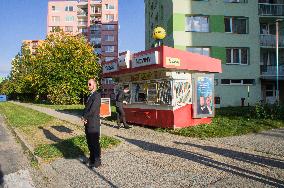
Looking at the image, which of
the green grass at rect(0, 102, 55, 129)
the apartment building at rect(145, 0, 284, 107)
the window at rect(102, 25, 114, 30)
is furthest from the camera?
the window at rect(102, 25, 114, 30)

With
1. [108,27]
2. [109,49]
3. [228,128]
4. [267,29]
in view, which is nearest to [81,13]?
[108,27]

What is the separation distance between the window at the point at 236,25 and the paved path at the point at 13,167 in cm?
2289

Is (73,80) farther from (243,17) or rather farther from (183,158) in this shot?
(183,158)

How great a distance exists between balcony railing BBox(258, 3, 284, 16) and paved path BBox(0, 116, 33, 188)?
84.2 feet

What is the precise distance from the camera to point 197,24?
28234mm

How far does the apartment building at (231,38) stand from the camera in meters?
27.7

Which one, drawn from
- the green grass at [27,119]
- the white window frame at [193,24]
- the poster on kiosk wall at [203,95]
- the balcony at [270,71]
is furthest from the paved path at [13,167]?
the balcony at [270,71]

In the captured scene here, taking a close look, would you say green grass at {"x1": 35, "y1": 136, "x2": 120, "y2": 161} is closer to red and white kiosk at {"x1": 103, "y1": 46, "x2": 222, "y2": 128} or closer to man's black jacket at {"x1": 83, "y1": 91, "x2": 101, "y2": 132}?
man's black jacket at {"x1": 83, "y1": 91, "x2": 101, "y2": 132}

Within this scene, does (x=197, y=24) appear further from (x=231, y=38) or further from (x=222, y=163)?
(x=222, y=163)

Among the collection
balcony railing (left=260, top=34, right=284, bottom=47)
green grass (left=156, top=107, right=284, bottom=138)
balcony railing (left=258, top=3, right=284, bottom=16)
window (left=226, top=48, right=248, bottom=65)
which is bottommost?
green grass (left=156, top=107, right=284, bottom=138)

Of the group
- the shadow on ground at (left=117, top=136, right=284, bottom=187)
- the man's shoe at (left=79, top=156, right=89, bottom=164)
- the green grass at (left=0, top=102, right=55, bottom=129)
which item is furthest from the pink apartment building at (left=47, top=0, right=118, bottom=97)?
the man's shoe at (left=79, top=156, right=89, bottom=164)

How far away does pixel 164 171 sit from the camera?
6.31m

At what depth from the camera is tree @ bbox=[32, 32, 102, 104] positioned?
113 ft

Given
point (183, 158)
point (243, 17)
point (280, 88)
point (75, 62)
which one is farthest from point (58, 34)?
point (183, 158)
